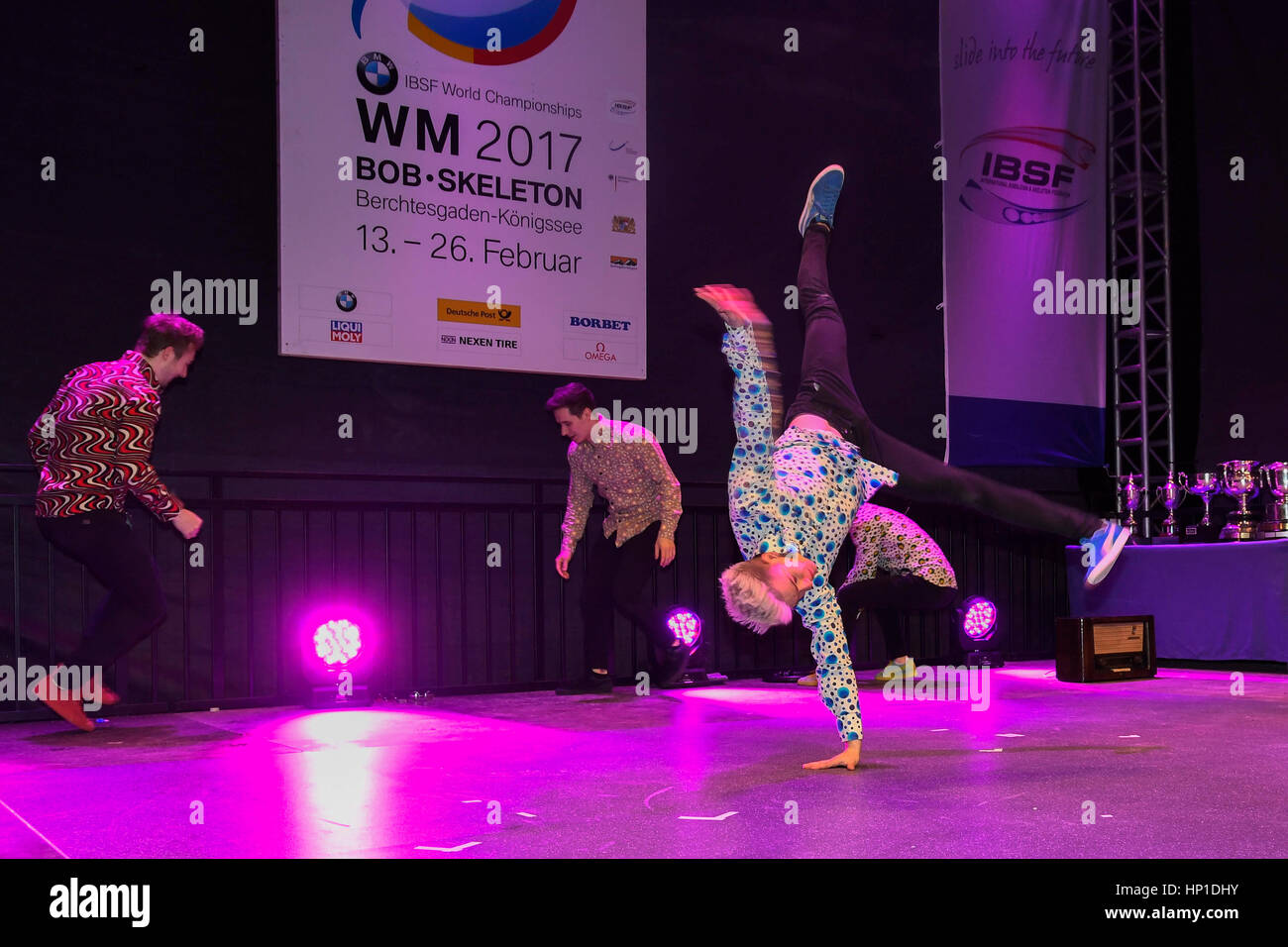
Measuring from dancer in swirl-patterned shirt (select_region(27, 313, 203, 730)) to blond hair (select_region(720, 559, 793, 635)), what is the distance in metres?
2.19

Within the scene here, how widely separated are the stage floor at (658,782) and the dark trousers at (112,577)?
38 centimetres

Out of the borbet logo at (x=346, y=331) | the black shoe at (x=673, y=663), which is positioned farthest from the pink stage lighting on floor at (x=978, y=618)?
the borbet logo at (x=346, y=331)

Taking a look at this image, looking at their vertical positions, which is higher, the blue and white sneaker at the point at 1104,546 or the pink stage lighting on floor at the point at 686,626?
the blue and white sneaker at the point at 1104,546

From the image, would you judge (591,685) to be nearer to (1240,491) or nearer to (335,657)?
(335,657)

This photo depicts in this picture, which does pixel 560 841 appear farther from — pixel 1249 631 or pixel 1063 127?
pixel 1063 127

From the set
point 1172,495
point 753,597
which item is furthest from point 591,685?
point 1172,495

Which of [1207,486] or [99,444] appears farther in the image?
[1207,486]

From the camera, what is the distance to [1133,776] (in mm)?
3520

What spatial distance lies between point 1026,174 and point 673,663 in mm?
4120

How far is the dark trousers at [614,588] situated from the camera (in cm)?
594

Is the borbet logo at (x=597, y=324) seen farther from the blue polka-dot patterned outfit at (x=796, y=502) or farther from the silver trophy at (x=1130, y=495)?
the silver trophy at (x=1130, y=495)

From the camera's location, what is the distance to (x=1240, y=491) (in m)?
6.88

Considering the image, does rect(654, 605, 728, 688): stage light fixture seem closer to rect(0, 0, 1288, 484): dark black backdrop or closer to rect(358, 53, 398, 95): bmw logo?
rect(0, 0, 1288, 484): dark black backdrop

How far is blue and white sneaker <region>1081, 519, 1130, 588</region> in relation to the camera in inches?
180
